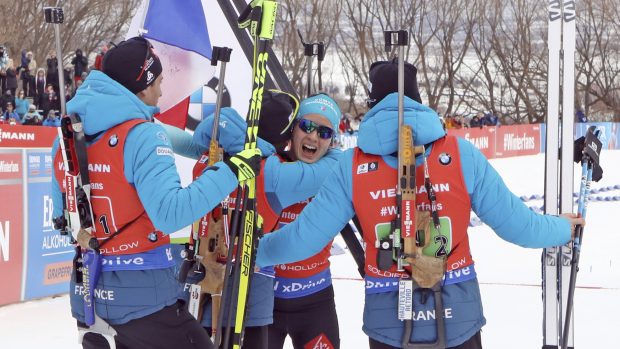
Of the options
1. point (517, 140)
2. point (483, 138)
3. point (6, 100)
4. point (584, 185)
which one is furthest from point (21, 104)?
point (517, 140)

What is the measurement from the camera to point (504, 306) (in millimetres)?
7320

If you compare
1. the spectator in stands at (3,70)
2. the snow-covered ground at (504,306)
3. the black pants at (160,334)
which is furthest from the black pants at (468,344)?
the spectator in stands at (3,70)

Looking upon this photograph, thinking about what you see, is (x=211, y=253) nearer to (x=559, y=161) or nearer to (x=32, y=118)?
(x=559, y=161)

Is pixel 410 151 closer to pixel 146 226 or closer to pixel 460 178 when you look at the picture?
pixel 460 178

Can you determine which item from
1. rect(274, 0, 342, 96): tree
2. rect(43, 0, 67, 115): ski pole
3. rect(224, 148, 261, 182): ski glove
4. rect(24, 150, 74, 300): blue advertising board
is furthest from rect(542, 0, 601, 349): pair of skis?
rect(274, 0, 342, 96): tree

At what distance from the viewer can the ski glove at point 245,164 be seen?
3.11 metres

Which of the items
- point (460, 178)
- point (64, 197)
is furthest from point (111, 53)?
point (460, 178)

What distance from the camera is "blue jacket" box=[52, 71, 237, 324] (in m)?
2.94

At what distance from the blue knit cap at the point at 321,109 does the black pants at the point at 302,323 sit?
770 millimetres

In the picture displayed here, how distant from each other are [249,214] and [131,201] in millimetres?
515

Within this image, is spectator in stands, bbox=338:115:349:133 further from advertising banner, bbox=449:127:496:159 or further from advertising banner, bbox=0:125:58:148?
advertising banner, bbox=0:125:58:148

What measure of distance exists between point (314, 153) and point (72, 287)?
3.89 ft

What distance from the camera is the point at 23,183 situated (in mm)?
7219

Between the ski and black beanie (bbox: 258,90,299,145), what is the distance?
1148 mm
